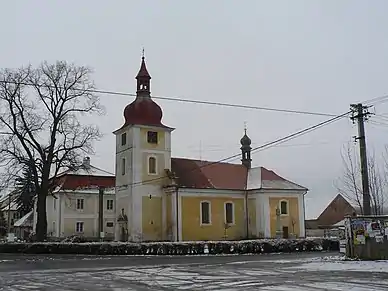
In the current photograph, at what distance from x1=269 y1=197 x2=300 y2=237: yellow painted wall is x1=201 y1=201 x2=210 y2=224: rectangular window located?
644cm

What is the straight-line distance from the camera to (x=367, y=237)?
2639cm

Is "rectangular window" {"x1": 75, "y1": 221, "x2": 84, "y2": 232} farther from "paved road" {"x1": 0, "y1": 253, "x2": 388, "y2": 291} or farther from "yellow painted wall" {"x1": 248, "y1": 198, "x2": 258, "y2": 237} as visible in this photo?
"paved road" {"x1": 0, "y1": 253, "x2": 388, "y2": 291}

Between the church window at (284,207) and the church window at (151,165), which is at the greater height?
the church window at (151,165)

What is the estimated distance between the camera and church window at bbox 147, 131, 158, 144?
2067 inches

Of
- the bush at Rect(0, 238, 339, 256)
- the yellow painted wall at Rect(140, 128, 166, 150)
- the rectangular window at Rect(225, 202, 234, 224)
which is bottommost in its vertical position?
the bush at Rect(0, 238, 339, 256)

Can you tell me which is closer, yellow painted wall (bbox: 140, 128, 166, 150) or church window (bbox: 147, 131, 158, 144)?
yellow painted wall (bbox: 140, 128, 166, 150)

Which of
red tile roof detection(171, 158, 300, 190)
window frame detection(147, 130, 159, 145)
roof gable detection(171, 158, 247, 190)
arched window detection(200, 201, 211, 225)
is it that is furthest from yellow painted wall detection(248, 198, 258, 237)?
window frame detection(147, 130, 159, 145)

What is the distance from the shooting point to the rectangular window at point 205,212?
52.9m

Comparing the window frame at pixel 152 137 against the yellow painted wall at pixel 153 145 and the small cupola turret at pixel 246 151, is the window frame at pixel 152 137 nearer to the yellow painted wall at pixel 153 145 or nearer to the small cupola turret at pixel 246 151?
the yellow painted wall at pixel 153 145

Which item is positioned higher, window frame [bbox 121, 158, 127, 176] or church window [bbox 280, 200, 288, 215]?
window frame [bbox 121, 158, 127, 176]

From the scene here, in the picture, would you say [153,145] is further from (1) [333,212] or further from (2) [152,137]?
(1) [333,212]

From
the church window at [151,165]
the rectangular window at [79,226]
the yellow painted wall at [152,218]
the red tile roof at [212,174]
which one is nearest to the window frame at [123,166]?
the church window at [151,165]

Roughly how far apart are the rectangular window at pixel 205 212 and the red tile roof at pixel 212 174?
1.67 meters

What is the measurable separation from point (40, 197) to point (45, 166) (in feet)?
8.58
